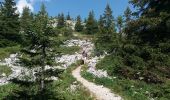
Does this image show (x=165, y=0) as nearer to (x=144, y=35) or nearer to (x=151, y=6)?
(x=151, y=6)

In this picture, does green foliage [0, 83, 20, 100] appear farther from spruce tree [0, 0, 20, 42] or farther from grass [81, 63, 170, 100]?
spruce tree [0, 0, 20, 42]

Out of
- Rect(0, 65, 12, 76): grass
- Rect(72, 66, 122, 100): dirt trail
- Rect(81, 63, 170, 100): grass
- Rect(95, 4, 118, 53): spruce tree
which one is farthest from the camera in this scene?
Rect(95, 4, 118, 53): spruce tree

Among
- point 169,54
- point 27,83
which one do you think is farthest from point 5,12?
point 27,83

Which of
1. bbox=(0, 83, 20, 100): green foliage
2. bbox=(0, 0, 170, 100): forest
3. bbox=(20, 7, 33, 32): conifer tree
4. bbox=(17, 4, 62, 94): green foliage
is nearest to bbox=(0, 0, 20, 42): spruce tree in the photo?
bbox=(20, 7, 33, 32): conifer tree

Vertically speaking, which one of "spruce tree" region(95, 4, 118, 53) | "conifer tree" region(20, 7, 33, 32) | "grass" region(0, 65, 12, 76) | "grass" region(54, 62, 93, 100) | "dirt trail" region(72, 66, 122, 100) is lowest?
"dirt trail" region(72, 66, 122, 100)

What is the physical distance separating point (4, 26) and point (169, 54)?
135 feet

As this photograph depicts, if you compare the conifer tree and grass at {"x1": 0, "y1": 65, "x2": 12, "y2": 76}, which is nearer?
the conifer tree

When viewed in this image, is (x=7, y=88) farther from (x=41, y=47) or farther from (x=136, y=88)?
(x=136, y=88)

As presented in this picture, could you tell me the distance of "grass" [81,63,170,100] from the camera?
2977cm

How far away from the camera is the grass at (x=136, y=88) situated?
29766 mm

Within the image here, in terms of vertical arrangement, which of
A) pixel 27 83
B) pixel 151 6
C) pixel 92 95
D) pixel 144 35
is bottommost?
pixel 92 95

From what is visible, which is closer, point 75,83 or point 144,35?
point 75,83

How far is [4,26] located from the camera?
70.3 metres

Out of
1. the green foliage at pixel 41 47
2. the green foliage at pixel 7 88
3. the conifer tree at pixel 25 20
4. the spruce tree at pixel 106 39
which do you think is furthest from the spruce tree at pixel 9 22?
the green foliage at pixel 41 47
